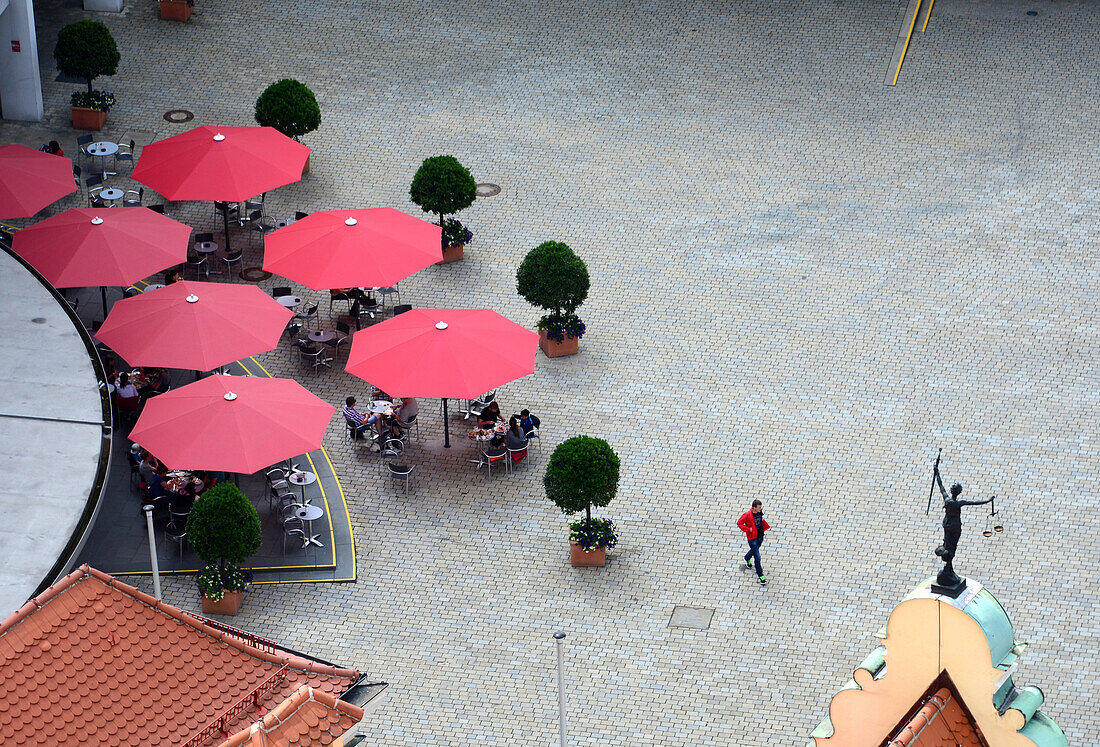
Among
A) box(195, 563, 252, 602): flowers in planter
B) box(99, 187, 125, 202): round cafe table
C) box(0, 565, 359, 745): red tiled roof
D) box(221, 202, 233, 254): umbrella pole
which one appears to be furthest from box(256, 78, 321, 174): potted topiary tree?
box(0, 565, 359, 745): red tiled roof

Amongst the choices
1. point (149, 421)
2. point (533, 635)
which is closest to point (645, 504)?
point (533, 635)

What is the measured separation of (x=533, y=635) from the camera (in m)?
25.0

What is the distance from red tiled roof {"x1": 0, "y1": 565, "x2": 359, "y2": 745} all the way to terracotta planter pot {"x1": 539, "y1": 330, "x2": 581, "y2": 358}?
14261mm

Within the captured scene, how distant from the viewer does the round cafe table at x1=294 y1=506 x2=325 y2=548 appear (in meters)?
26.8

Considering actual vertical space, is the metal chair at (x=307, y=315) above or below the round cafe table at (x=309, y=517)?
above

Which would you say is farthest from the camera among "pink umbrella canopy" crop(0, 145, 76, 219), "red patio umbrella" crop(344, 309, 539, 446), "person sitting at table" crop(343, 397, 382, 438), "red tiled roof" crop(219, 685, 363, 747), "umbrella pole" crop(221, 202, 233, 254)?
"umbrella pole" crop(221, 202, 233, 254)

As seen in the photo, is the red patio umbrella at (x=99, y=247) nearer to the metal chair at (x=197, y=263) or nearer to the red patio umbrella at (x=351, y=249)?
the red patio umbrella at (x=351, y=249)

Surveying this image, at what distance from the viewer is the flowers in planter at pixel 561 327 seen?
3155cm

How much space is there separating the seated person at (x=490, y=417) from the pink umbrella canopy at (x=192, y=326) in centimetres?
413

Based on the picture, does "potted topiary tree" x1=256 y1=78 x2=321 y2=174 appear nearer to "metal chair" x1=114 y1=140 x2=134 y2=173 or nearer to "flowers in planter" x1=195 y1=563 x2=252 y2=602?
"metal chair" x1=114 y1=140 x2=134 y2=173

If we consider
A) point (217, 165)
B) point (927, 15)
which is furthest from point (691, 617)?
point (927, 15)

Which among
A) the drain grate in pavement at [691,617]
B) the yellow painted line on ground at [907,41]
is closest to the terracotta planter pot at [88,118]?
the yellow painted line on ground at [907,41]

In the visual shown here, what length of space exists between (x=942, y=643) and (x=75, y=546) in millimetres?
13898

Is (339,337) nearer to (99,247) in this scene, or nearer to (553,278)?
(553,278)
